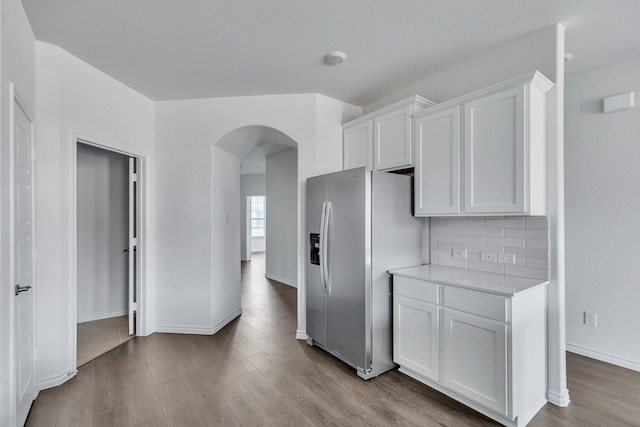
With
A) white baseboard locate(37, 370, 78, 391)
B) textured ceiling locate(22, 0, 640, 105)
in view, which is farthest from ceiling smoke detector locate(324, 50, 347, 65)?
white baseboard locate(37, 370, 78, 391)

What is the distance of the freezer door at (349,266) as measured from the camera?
2.55 meters

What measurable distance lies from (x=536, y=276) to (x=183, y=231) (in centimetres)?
348

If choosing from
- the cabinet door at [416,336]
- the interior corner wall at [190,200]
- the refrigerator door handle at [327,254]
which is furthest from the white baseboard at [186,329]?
the cabinet door at [416,336]

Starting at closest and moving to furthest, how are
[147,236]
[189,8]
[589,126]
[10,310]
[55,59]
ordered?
[10,310] → [189,8] → [55,59] → [589,126] → [147,236]

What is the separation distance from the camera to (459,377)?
2.14 metres

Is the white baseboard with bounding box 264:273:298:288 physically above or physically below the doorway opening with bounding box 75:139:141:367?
below

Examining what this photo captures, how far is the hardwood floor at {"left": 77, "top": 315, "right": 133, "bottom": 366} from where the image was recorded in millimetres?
3008

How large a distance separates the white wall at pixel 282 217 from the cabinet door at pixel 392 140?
2819 mm

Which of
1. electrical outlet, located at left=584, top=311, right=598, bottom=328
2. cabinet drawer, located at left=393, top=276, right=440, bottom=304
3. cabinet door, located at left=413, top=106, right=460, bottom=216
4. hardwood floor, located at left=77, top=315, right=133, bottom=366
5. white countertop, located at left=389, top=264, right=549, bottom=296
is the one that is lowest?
hardwood floor, located at left=77, top=315, right=133, bottom=366

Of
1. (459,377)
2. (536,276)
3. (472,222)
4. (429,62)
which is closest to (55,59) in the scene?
(429,62)

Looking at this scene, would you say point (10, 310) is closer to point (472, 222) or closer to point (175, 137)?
point (175, 137)

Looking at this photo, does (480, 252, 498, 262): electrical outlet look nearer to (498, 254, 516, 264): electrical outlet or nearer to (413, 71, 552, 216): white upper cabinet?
(498, 254, 516, 264): electrical outlet

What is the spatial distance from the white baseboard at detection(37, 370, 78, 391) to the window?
811cm

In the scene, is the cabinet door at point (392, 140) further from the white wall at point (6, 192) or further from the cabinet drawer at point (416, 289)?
the white wall at point (6, 192)
